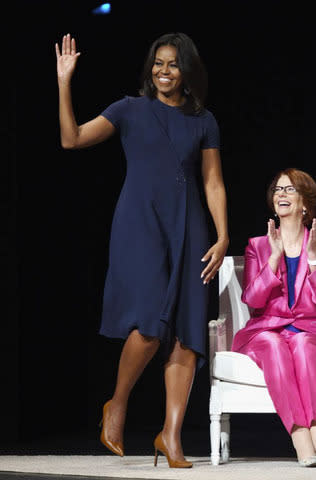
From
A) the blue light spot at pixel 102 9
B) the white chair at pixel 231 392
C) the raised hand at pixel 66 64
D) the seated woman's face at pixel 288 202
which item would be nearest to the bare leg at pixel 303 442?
the white chair at pixel 231 392

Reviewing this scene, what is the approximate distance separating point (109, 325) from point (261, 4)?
9.06 feet

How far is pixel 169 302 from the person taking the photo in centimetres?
318

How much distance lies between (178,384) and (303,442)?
0.47 metres

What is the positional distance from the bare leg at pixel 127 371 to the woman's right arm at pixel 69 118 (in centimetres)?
67

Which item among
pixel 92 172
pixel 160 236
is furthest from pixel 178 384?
pixel 92 172

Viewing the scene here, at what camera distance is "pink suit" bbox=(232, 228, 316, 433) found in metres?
3.31

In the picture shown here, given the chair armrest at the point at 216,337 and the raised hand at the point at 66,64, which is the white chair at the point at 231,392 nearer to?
the chair armrest at the point at 216,337

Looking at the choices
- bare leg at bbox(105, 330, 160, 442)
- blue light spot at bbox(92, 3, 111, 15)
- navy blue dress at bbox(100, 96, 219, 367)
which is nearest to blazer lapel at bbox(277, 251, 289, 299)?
navy blue dress at bbox(100, 96, 219, 367)

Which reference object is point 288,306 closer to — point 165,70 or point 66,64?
point 165,70

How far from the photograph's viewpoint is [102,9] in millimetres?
5656

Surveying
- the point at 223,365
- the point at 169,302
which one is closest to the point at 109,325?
the point at 169,302

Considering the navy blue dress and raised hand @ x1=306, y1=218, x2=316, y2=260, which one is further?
raised hand @ x1=306, y1=218, x2=316, y2=260

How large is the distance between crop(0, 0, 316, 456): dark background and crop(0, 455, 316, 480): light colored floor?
1.38 meters

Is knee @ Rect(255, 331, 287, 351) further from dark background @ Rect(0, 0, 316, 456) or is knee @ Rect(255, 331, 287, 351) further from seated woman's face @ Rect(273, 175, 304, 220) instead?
dark background @ Rect(0, 0, 316, 456)
